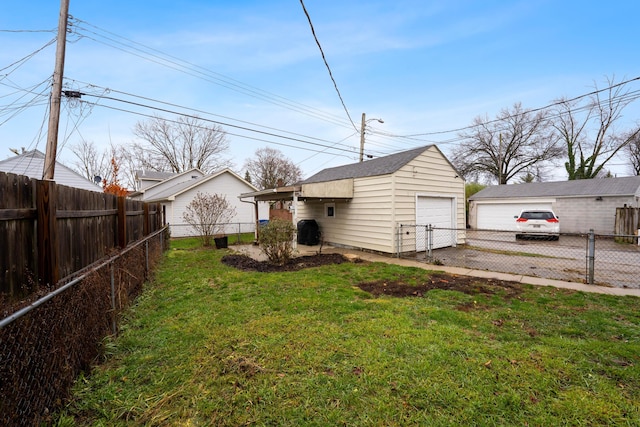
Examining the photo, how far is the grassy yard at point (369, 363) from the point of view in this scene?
210 cm

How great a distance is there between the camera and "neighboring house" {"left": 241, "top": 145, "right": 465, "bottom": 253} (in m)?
9.40

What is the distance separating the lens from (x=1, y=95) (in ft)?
28.9

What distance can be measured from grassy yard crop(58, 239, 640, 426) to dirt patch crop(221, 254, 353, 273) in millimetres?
2726

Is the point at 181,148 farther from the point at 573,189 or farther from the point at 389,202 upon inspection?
the point at 573,189

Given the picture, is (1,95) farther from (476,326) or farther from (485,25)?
(485,25)

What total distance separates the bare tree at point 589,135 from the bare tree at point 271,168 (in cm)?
2851

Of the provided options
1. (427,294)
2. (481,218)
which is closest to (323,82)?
(427,294)

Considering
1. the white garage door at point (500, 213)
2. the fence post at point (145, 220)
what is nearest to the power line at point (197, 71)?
the fence post at point (145, 220)

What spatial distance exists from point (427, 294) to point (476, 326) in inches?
56.8

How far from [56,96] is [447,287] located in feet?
35.3

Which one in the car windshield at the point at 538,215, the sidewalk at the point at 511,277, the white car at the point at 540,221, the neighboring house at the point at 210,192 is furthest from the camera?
the neighboring house at the point at 210,192

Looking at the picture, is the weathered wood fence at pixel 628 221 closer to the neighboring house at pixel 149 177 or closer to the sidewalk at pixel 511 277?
the sidewalk at pixel 511 277

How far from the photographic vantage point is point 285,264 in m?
7.98

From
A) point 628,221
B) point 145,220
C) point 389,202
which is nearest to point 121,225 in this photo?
point 145,220
